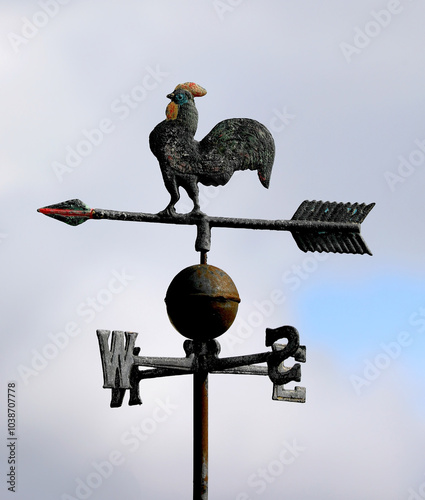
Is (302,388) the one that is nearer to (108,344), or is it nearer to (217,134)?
(108,344)

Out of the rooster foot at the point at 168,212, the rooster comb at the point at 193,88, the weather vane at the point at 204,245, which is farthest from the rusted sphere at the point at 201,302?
the rooster comb at the point at 193,88

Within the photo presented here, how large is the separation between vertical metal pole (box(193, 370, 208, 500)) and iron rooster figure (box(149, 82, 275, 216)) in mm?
785

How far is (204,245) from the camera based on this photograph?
3.91m

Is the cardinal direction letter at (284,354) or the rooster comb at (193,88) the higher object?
the rooster comb at (193,88)

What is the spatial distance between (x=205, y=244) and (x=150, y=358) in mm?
592

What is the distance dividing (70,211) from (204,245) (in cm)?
63

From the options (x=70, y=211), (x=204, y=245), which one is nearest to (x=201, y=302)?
(x=204, y=245)

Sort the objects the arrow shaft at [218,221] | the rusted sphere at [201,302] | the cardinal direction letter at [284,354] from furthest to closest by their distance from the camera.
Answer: the arrow shaft at [218,221] → the rusted sphere at [201,302] → the cardinal direction letter at [284,354]

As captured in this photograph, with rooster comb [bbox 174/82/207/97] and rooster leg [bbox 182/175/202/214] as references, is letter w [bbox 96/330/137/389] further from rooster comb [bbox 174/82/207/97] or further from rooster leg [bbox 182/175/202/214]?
rooster comb [bbox 174/82/207/97]

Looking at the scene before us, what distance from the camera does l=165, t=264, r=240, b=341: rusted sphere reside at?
3699mm

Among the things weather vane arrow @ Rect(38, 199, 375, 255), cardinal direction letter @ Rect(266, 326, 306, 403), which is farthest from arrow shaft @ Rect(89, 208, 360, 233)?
cardinal direction letter @ Rect(266, 326, 306, 403)

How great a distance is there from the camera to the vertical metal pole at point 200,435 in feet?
11.7

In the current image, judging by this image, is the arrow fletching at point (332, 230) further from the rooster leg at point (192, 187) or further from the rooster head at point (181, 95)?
the rooster head at point (181, 95)

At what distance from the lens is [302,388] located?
3.95m
